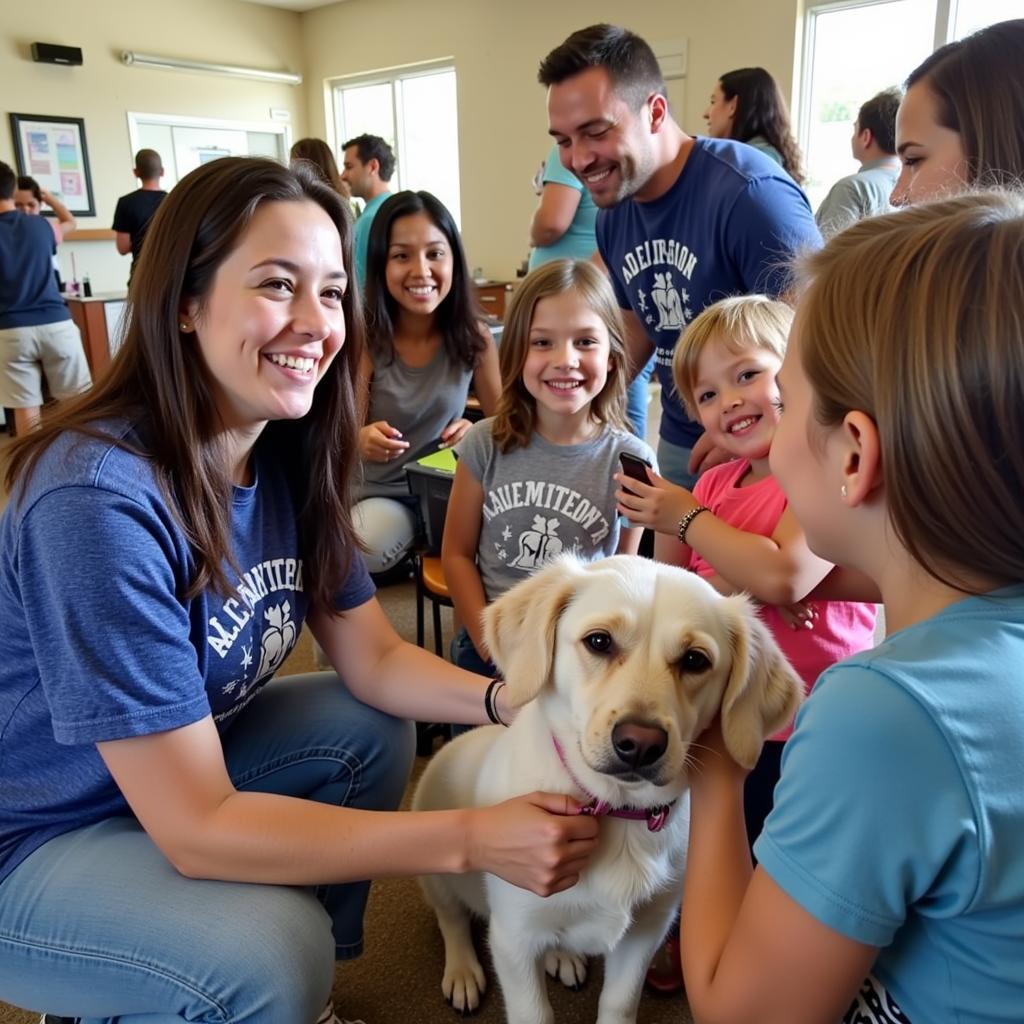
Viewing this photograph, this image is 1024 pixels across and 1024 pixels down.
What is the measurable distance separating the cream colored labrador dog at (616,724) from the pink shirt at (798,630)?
333 mm

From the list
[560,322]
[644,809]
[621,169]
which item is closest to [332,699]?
[644,809]

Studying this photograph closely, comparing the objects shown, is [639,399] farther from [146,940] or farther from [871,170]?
[146,940]

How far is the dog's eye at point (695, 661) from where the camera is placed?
40.2 inches

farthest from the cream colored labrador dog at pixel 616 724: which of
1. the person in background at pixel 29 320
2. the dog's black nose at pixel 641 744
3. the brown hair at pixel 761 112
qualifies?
the person in background at pixel 29 320

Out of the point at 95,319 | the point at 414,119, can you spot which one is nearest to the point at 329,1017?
the point at 95,319

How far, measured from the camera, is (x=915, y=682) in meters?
0.63

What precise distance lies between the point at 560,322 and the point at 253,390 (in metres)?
0.82

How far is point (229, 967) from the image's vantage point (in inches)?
38.6

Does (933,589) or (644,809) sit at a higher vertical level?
(933,589)

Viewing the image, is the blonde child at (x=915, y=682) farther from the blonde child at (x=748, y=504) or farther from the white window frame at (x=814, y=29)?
the white window frame at (x=814, y=29)

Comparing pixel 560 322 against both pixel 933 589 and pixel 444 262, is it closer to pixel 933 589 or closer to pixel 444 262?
pixel 444 262

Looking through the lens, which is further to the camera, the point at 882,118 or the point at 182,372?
the point at 882,118

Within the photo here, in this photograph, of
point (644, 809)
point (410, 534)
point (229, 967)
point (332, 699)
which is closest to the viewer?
point (229, 967)

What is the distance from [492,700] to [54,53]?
771 centimetres
